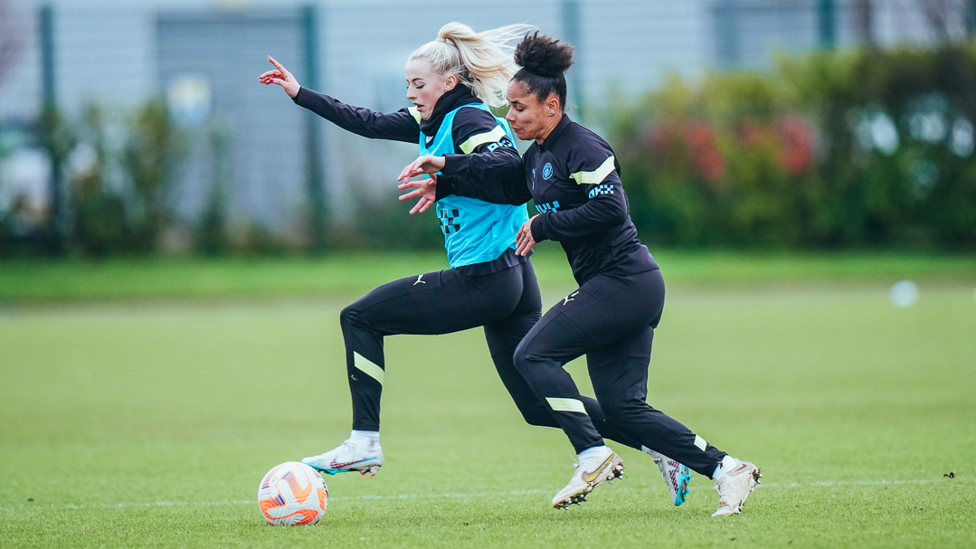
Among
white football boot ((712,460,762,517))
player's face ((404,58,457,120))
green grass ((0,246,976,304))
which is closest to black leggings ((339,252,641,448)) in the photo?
white football boot ((712,460,762,517))

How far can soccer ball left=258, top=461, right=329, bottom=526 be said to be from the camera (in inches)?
207

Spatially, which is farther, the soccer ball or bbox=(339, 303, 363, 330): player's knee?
bbox=(339, 303, 363, 330): player's knee

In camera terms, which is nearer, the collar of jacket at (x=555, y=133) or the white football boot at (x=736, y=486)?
the white football boot at (x=736, y=486)

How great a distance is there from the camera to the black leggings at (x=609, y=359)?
5.13 m

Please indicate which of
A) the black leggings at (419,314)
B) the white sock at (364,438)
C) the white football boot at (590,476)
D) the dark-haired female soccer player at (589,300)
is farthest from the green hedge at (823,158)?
the white football boot at (590,476)

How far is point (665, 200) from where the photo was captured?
23.2 meters

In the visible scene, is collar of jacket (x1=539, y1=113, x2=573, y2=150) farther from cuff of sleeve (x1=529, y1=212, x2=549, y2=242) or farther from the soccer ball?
the soccer ball

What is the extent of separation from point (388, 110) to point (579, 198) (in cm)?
1787

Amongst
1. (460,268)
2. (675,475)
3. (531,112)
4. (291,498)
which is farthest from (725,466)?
(291,498)

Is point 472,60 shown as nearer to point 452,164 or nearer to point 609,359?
point 452,164

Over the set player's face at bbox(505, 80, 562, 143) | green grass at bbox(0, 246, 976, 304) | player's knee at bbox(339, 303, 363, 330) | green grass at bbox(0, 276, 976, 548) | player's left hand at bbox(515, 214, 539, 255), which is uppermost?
player's face at bbox(505, 80, 562, 143)

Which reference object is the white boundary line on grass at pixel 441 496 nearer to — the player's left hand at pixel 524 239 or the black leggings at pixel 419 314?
the black leggings at pixel 419 314

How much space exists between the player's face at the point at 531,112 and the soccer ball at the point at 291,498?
1966mm

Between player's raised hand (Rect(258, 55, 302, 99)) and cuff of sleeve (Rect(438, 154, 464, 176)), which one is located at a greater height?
player's raised hand (Rect(258, 55, 302, 99))
